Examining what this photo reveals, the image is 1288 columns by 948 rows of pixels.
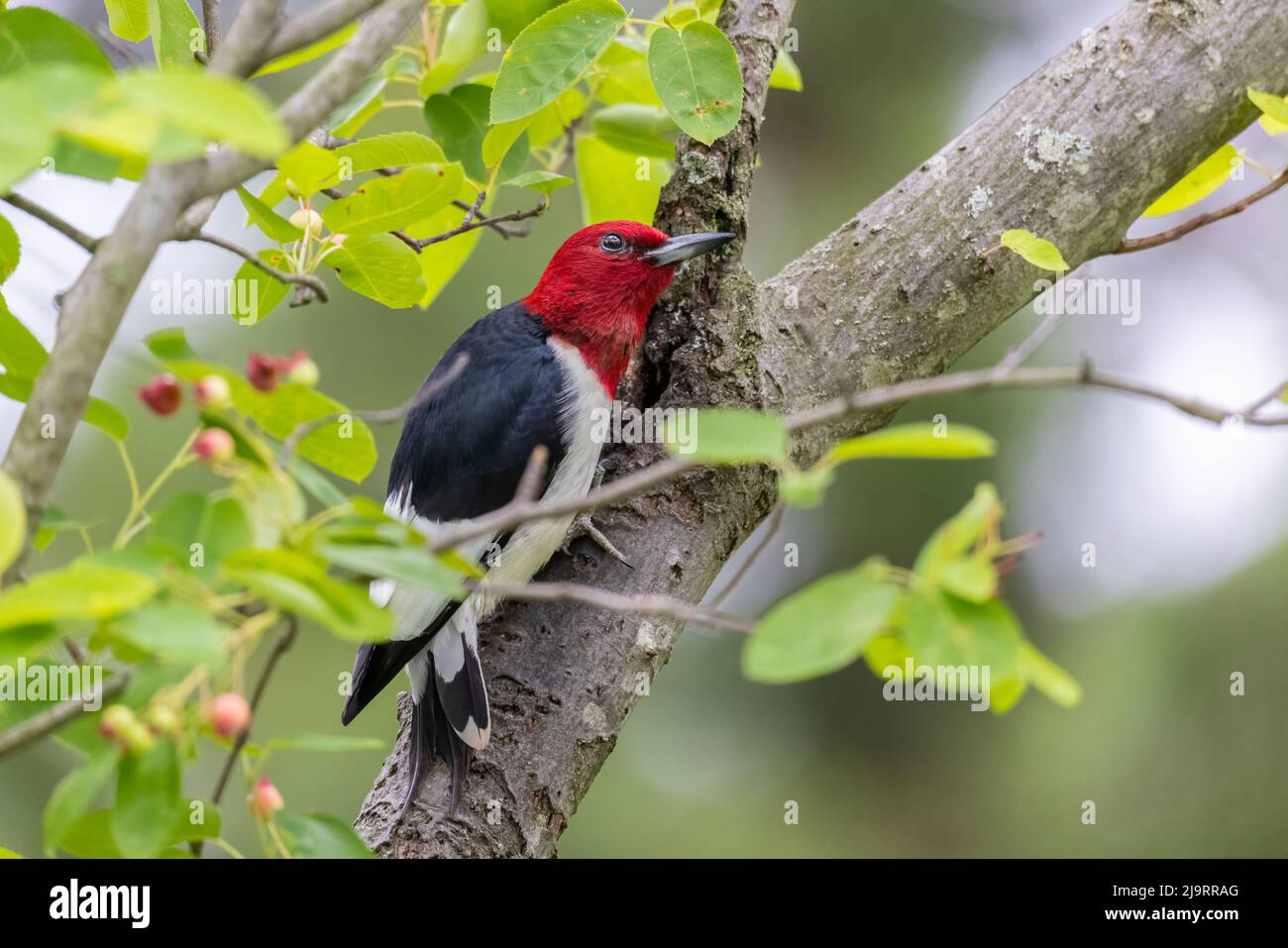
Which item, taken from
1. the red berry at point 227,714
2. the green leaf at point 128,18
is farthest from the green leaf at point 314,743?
the green leaf at point 128,18

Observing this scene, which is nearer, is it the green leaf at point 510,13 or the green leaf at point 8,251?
the green leaf at point 8,251

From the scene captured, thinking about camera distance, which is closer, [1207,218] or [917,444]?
[917,444]

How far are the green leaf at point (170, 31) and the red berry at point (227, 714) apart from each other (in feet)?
3.74

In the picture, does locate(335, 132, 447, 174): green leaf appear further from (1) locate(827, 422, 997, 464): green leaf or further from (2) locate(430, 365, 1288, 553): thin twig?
(1) locate(827, 422, 997, 464): green leaf

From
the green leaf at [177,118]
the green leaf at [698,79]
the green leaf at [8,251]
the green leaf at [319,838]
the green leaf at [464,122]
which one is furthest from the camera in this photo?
the green leaf at [464,122]

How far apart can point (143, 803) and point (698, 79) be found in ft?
4.60

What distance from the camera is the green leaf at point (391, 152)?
2154 millimetres

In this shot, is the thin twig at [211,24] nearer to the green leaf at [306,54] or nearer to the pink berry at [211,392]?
the green leaf at [306,54]

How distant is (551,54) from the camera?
2070 millimetres

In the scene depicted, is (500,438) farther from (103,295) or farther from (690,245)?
(103,295)
